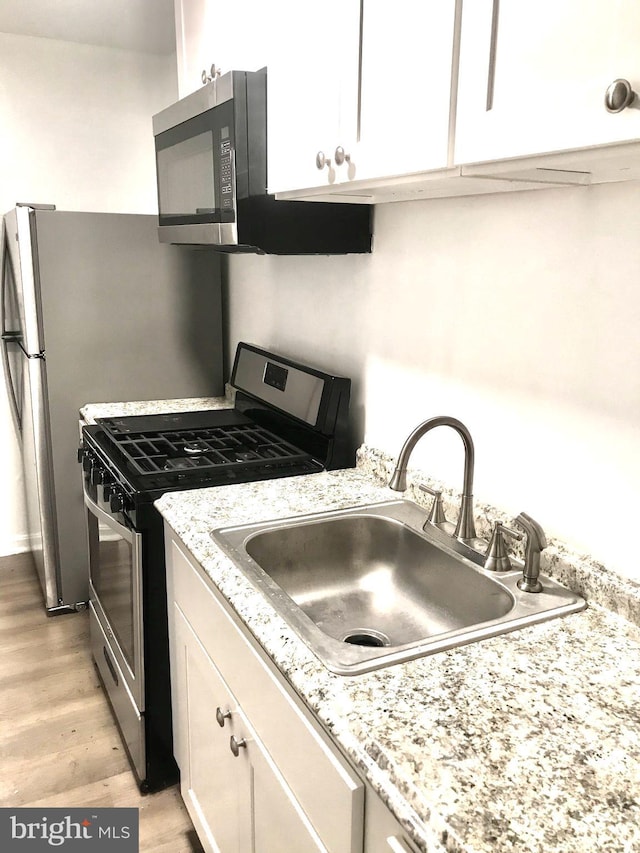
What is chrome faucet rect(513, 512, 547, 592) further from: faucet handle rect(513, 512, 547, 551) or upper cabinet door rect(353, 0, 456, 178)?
upper cabinet door rect(353, 0, 456, 178)

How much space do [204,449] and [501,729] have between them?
1.43 meters

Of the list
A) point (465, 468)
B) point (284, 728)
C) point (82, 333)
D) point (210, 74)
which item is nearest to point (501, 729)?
point (284, 728)

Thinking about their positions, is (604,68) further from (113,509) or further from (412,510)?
(113,509)

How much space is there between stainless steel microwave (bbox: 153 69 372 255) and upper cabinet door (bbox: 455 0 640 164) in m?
0.86

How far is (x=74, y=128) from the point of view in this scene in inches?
129

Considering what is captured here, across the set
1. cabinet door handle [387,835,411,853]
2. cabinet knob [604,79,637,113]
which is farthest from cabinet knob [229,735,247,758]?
cabinet knob [604,79,637,113]

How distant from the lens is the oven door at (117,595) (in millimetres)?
1897

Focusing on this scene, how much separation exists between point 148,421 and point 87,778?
3.68 ft

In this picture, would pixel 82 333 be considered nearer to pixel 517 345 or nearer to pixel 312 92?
pixel 312 92

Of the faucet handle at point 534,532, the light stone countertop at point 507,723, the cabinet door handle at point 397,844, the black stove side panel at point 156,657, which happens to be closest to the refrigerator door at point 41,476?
the black stove side panel at point 156,657

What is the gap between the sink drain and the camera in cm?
151

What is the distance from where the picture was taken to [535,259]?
142cm

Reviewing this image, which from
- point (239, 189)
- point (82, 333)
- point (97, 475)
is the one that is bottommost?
point (97, 475)

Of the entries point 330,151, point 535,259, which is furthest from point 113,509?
point 535,259
